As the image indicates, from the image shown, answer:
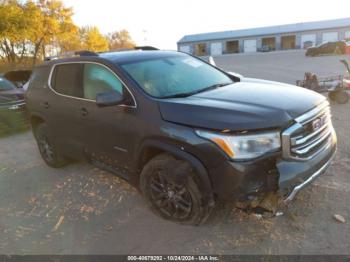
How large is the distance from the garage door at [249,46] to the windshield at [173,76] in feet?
193

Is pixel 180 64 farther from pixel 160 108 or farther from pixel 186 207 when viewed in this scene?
pixel 186 207

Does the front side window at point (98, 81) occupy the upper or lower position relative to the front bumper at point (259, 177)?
upper

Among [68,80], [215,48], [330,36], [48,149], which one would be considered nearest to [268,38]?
[215,48]

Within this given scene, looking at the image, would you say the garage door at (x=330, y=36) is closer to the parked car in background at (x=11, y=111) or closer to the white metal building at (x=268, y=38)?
the white metal building at (x=268, y=38)

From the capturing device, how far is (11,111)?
25.2 feet

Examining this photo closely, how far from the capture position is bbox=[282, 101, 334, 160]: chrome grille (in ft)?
8.87

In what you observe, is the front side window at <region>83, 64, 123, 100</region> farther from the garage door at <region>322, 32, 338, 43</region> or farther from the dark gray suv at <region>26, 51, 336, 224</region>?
the garage door at <region>322, 32, 338, 43</region>

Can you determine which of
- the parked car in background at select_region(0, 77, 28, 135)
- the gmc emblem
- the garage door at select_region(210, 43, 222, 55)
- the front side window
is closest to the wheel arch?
the front side window

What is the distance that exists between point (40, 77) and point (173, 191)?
3.16 meters

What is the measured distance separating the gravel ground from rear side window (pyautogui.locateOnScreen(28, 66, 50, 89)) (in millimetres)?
1575

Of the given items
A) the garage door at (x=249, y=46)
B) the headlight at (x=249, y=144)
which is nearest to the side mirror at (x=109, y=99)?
the headlight at (x=249, y=144)

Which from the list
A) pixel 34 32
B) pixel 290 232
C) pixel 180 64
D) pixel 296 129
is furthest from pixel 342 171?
pixel 34 32

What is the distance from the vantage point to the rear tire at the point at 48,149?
16.3 ft

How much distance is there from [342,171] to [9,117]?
7.36m
